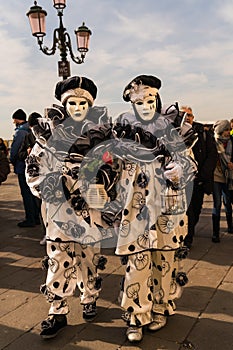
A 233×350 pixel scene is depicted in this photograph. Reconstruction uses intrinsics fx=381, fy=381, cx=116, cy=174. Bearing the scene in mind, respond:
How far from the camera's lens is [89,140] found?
8.50 feet

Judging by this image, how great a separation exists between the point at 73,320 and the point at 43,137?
1.38 meters

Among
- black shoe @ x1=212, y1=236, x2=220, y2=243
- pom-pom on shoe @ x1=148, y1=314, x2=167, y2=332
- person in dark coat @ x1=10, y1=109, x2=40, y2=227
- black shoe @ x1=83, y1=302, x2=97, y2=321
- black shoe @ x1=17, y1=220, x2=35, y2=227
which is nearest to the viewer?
pom-pom on shoe @ x1=148, y1=314, x2=167, y2=332

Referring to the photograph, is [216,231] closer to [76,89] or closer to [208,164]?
[208,164]

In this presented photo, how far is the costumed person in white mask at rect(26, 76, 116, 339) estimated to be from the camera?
2582 millimetres

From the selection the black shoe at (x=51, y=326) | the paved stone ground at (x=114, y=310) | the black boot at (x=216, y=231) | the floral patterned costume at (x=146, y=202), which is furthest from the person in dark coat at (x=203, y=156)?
the black shoe at (x=51, y=326)

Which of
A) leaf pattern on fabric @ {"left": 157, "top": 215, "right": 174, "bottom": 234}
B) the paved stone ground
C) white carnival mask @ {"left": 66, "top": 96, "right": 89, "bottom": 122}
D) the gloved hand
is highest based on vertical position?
white carnival mask @ {"left": 66, "top": 96, "right": 89, "bottom": 122}

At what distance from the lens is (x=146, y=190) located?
2451 millimetres

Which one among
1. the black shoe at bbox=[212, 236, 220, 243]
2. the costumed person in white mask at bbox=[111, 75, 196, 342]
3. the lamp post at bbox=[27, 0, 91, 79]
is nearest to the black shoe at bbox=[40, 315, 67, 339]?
the costumed person in white mask at bbox=[111, 75, 196, 342]

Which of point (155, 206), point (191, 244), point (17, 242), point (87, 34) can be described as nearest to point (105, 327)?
point (155, 206)

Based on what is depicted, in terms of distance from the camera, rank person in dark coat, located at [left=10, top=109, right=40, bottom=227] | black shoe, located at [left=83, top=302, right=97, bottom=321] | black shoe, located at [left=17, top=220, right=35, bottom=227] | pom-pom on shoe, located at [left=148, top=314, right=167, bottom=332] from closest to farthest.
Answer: pom-pom on shoe, located at [left=148, top=314, right=167, bottom=332] → black shoe, located at [left=83, top=302, right=97, bottom=321] → person in dark coat, located at [left=10, top=109, right=40, bottom=227] → black shoe, located at [left=17, top=220, right=35, bottom=227]

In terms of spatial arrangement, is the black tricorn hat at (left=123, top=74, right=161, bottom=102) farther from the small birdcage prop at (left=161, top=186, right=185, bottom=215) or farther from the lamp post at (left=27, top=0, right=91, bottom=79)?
the lamp post at (left=27, top=0, right=91, bottom=79)

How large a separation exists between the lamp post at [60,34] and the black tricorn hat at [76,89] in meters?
4.94

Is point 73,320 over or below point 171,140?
below

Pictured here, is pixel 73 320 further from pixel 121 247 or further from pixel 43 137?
pixel 43 137
